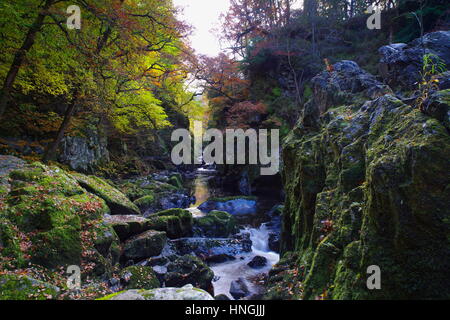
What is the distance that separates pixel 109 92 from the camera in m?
9.57

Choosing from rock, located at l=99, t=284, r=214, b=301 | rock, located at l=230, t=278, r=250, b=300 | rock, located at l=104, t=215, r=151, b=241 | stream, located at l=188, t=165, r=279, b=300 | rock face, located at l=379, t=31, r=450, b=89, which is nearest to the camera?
rock, located at l=99, t=284, r=214, b=301

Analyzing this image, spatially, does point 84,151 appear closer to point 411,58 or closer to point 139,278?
point 139,278

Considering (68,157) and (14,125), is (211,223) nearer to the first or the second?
(68,157)

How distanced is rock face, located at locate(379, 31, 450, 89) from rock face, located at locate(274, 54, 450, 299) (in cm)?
226

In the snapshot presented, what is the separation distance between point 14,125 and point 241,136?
12868 mm

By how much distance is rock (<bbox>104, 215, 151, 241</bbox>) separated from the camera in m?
7.29

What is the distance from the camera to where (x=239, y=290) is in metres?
6.20

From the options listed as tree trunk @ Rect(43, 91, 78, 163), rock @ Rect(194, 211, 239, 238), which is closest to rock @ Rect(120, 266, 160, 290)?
rock @ Rect(194, 211, 239, 238)

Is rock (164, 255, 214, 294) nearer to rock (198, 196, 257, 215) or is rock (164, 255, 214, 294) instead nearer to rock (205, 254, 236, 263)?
rock (205, 254, 236, 263)

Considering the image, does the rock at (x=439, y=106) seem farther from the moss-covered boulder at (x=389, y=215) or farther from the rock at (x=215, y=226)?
the rock at (x=215, y=226)

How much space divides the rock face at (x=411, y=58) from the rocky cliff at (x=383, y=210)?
7.10 feet

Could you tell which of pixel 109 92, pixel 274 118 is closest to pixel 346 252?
pixel 109 92

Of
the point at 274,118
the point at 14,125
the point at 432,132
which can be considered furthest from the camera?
the point at 274,118

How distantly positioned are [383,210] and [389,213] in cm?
7
